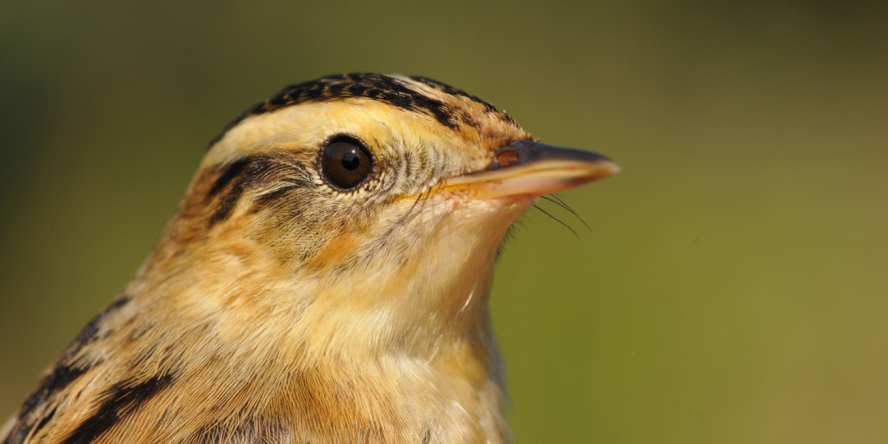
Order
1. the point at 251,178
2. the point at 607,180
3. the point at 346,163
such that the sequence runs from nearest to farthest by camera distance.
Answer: the point at 346,163, the point at 251,178, the point at 607,180

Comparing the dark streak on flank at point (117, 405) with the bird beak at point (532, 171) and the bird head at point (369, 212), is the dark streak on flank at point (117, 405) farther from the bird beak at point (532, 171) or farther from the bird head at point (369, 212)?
the bird beak at point (532, 171)

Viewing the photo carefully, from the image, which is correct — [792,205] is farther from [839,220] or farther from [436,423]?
[436,423]

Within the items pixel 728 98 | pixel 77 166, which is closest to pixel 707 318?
pixel 728 98

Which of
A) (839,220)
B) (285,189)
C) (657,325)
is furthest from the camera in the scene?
(839,220)

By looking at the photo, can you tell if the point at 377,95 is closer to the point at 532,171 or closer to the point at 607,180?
the point at 532,171

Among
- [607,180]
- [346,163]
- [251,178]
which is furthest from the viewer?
[607,180]

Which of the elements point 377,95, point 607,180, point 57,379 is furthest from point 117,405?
point 607,180
